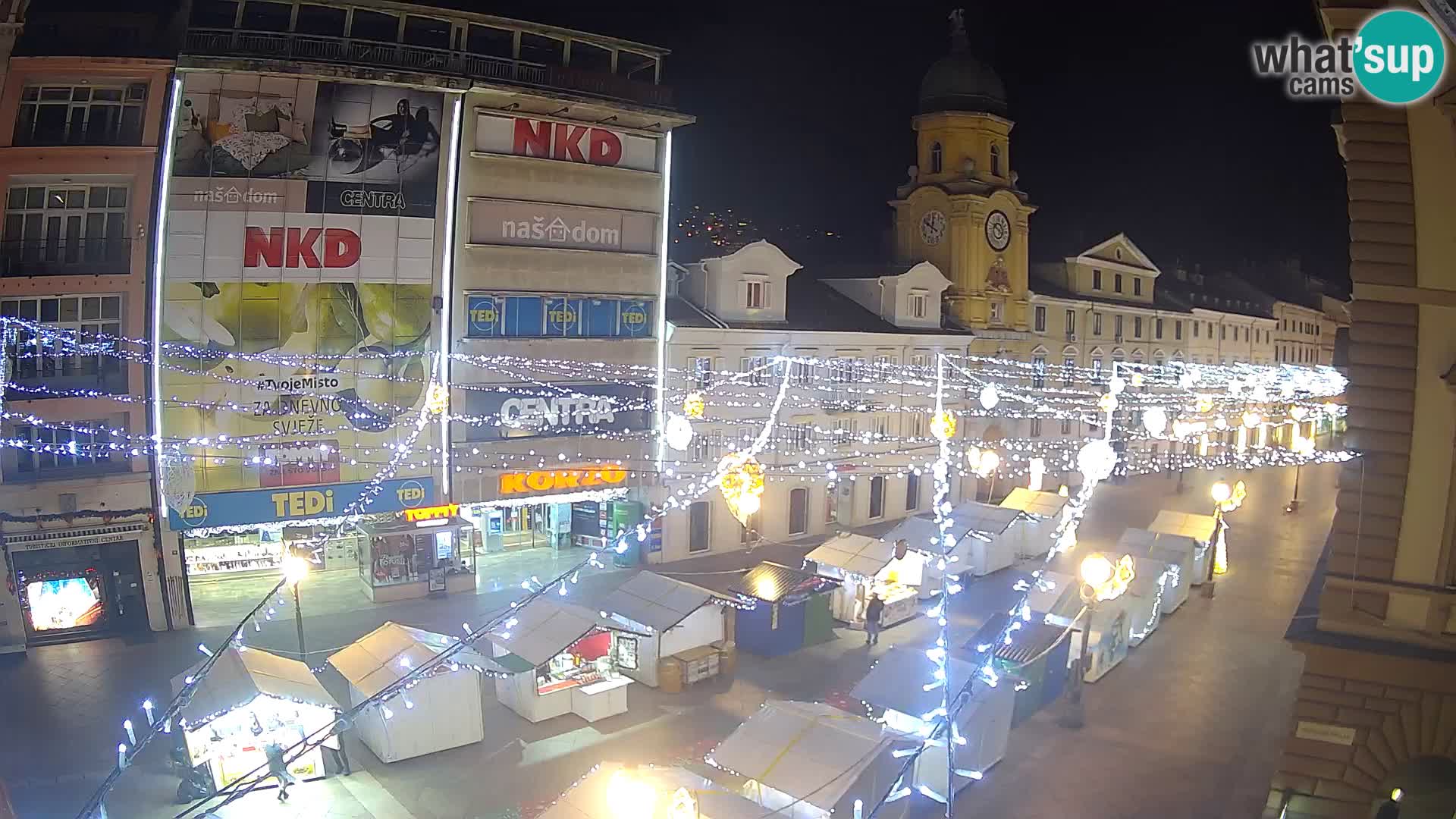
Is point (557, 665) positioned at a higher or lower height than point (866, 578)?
lower

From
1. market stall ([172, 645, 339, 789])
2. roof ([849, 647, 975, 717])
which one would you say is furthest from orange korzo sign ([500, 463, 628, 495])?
roof ([849, 647, 975, 717])

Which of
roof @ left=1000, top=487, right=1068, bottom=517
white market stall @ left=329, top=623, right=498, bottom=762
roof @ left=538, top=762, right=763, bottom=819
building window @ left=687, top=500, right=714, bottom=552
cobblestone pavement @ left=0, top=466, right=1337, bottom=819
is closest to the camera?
roof @ left=538, top=762, right=763, bottom=819

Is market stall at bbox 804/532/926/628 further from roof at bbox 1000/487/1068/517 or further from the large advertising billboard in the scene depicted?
the large advertising billboard

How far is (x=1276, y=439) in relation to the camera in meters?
54.7

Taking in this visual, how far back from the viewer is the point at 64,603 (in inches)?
781

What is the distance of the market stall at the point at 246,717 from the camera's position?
13.6m

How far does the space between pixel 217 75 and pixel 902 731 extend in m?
17.9

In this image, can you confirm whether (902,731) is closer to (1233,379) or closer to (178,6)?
(178,6)

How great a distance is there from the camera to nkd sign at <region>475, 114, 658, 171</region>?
76.1ft

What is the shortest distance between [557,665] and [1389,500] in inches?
486

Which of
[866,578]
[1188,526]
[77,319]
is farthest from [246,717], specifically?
[1188,526]

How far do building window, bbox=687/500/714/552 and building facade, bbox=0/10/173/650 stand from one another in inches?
488

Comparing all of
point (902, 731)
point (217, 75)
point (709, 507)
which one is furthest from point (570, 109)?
point (902, 731)

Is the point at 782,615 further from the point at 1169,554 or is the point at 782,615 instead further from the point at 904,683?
the point at 1169,554
